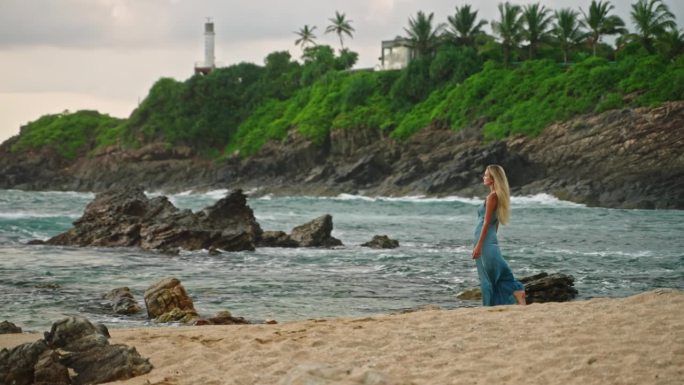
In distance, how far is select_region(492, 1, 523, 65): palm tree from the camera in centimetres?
7325

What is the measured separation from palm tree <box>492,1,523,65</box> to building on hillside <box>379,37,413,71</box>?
10.8 metres

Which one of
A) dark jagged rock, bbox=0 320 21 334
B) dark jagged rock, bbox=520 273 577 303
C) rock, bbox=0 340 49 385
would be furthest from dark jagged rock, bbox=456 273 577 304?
rock, bbox=0 340 49 385

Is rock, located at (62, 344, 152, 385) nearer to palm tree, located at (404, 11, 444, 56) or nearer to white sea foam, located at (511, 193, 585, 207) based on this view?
white sea foam, located at (511, 193, 585, 207)

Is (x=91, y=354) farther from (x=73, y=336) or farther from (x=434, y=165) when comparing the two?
(x=434, y=165)

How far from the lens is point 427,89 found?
77500 millimetres

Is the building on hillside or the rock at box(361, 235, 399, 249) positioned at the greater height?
the building on hillside

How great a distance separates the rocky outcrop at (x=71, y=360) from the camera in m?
Result: 7.43

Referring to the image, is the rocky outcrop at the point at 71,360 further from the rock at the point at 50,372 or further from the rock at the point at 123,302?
the rock at the point at 123,302

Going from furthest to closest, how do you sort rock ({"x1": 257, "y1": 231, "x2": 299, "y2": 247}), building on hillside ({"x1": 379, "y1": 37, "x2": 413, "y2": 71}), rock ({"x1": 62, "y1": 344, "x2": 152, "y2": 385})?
1. building on hillside ({"x1": 379, "y1": 37, "x2": 413, "y2": 71})
2. rock ({"x1": 257, "y1": 231, "x2": 299, "y2": 247})
3. rock ({"x1": 62, "y1": 344, "x2": 152, "y2": 385})

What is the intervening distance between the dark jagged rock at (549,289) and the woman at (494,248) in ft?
12.4

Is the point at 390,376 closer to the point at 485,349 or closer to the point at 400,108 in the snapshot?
the point at 485,349

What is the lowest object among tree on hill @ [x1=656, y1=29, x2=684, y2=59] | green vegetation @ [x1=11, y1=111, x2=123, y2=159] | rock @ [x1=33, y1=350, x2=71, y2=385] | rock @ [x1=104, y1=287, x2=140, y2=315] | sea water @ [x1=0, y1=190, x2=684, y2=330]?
sea water @ [x1=0, y1=190, x2=684, y2=330]

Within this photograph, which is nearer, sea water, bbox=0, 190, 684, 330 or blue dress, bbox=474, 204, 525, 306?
blue dress, bbox=474, 204, 525, 306

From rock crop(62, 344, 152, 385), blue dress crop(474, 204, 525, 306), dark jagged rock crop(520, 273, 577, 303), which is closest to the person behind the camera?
rock crop(62, 344, 152, 385)
